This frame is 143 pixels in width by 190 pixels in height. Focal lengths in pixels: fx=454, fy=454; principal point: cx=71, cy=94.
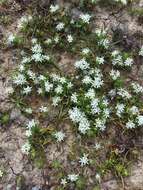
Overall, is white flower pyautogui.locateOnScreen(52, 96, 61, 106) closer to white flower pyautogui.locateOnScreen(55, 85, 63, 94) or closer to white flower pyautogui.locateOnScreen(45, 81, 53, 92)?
white flower pyautogui.locateOnScreen(55, 85, 63, 94)

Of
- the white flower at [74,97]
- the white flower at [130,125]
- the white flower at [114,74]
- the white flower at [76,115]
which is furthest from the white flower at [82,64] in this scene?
the white flower at [130,125]

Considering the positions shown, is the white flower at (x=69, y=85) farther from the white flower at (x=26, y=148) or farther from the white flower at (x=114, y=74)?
the white flower at (x=26, y=148)

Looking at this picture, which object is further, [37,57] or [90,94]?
[37,57]

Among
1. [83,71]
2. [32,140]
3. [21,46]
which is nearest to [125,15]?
[83,71]

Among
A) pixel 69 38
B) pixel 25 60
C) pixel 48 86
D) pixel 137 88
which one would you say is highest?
pixel 69 38

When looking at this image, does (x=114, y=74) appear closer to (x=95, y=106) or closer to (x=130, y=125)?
(x=95, y=106)

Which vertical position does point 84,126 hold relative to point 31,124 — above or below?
below

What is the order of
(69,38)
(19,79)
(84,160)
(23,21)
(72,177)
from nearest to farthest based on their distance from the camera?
(72,177) < (84,160) < (19,79) < (69,38) < (23,21)

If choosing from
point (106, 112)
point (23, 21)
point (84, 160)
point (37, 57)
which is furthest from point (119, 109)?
point (23, 21)
